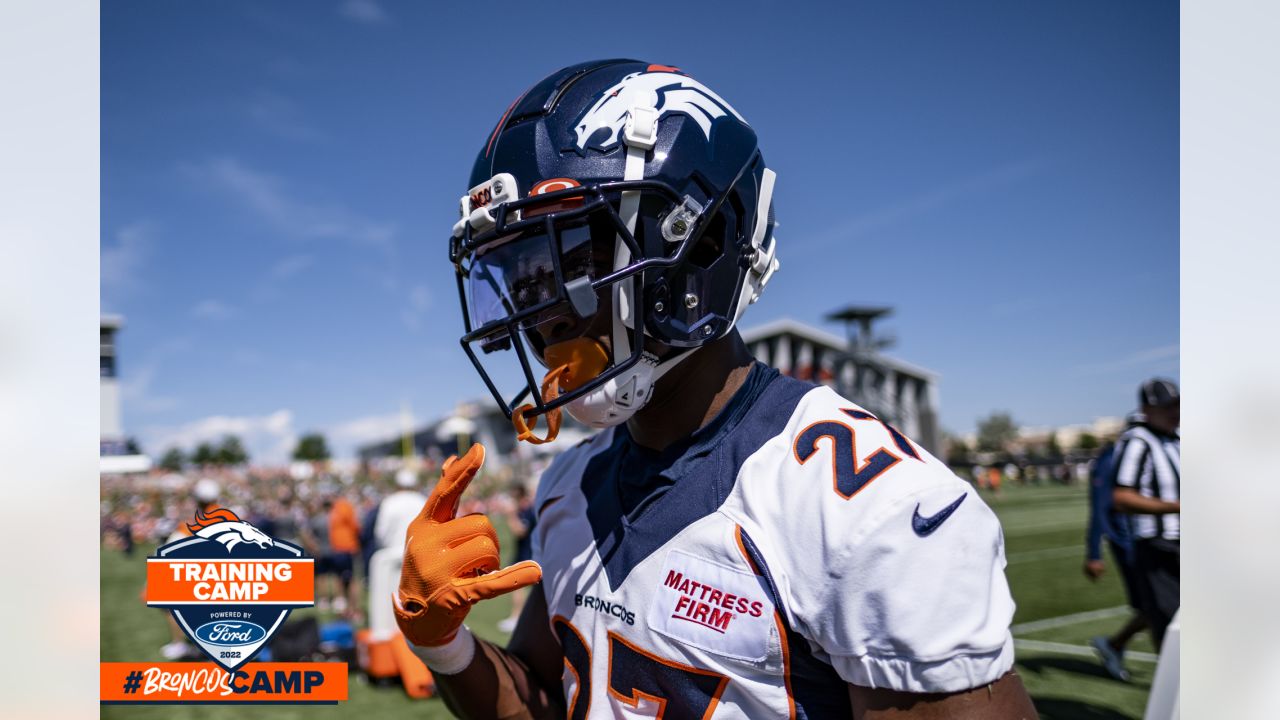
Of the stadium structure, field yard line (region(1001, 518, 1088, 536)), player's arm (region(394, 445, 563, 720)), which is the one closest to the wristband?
player's arm (region(394, 445, 563, 720))

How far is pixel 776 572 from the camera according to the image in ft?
3.50

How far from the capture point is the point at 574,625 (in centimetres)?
134

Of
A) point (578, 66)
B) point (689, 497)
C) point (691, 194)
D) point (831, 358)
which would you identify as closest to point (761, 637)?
point (689, 497)

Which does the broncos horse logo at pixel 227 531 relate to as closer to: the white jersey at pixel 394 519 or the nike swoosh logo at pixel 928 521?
Result: the white jersey at pixel 394 519

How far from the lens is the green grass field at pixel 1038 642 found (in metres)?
4.79

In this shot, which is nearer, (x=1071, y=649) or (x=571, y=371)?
(x=571, y=371)

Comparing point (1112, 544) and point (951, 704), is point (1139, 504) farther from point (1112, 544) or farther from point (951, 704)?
point (951, 704)

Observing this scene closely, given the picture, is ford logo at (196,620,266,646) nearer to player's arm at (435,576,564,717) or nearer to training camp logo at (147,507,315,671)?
training camp logo at (147,507,315,671)

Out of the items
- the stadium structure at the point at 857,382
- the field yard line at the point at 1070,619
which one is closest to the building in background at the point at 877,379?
the stadium structure at the point at 857,382

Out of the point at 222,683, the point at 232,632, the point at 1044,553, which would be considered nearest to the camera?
the point at 232,632

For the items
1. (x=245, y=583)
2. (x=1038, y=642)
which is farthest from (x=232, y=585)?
(x=1038, y=642)

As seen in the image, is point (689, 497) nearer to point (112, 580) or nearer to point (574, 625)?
point (574, 625)

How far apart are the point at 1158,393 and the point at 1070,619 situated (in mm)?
3526

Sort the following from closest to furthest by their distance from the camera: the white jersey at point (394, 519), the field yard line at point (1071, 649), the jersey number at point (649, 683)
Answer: the jersey number at point (649, 683), the field yard line at point (1071, 649), the white jersey at point (394, 519)
